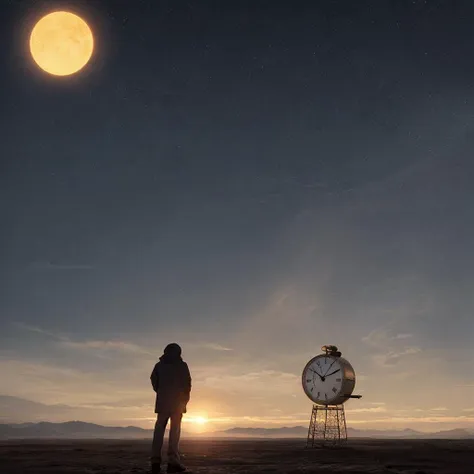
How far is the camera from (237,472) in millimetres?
11195

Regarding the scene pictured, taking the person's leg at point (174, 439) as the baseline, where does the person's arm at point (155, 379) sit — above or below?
above

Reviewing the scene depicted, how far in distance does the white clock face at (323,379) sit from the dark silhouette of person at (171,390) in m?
15.2


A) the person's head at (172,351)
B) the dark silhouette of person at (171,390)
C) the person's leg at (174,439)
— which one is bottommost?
the person's leg at (174,439)

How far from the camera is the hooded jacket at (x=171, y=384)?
12305 mm

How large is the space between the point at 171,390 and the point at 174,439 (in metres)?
1.10

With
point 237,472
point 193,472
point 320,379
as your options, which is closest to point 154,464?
point 193,472

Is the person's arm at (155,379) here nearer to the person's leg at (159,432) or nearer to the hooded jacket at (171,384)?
the hooded jacket at (171,384)

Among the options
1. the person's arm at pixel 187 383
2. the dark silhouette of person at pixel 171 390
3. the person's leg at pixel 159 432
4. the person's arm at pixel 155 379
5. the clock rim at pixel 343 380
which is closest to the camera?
the person's leg at pixel 159 432

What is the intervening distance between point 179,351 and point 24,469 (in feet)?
13.9

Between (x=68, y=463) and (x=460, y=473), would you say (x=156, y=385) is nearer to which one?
(x=68, y=463)

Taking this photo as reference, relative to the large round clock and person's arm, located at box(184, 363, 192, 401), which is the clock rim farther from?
person's arm, located at box(184, 363, 192, 401)

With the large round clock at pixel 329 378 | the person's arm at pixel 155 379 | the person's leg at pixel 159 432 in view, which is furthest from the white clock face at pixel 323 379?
the person's leg at pixel 159 432

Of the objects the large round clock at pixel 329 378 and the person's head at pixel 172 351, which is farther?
the large round clock at pixel 329 378

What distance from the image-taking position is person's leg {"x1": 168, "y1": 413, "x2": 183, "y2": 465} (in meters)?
11.3
